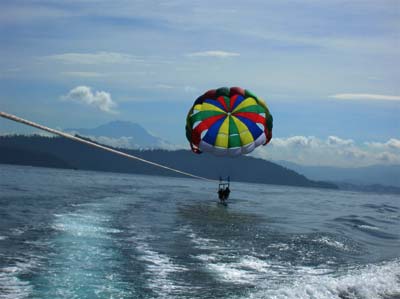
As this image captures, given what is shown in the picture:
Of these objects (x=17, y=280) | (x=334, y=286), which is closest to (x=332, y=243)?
(x=334, y=286)

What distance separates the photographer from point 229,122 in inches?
1220

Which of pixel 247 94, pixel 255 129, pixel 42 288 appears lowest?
pixel 42 288

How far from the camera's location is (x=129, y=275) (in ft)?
44.1

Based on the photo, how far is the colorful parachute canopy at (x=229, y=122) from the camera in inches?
1214

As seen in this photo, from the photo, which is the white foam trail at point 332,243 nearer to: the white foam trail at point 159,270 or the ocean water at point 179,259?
the ocean water at point 179,259

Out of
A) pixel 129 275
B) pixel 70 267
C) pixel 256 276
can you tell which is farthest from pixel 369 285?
pixel 70 267

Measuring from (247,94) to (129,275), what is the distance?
65.2 feet

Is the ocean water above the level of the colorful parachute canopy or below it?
below

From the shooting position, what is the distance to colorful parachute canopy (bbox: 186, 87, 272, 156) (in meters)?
30.8

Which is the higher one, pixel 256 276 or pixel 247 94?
pixel 247 94

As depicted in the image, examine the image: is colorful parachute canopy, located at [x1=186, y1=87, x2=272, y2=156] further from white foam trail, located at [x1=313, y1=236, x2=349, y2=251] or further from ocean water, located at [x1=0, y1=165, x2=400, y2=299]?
white foam trail, located at [x1=313, y1=236, x2=349, y2=251]

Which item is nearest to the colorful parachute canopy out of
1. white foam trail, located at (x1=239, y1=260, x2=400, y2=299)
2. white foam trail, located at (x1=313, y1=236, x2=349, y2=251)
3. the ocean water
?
the ocean water

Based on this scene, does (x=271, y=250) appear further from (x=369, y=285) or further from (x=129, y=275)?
(x=129, y=275)

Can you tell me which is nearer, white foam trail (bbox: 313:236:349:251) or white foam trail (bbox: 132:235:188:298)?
white foam trail (bbox: 132:235:188:298)
